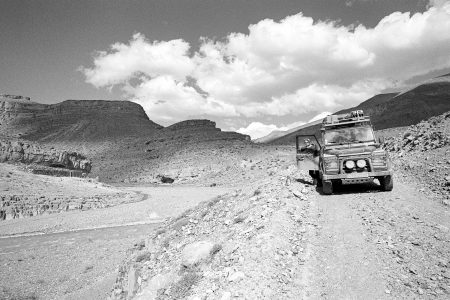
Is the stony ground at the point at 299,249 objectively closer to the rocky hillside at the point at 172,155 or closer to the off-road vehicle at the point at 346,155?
the off-road vehicle at the point at 346,155

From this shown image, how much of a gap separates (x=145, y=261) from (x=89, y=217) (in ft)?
75.0

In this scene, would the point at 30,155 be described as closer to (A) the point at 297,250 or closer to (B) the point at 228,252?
(B) the point at 228,252

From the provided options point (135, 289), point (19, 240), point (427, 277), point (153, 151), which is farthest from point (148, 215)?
point (153, 151)

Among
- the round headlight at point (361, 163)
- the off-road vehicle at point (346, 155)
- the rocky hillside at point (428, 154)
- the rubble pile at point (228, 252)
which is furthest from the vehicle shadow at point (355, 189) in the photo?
the rocky hillside at point (428, 154)

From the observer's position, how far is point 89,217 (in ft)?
98.2

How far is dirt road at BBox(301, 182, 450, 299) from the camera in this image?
5.12m

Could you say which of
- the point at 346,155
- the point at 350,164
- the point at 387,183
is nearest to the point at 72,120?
the point at 346,155

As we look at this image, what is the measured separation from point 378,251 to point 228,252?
3049mm

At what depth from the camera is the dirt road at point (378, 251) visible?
16.8 feet

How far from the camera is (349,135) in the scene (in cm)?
1259

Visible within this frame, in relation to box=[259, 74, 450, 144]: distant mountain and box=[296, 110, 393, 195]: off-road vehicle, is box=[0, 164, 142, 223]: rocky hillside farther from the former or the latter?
box=[259, 74, 450, 144]: distant mountain

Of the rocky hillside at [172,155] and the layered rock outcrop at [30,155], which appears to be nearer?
the layered rock outcrop at [30,155]

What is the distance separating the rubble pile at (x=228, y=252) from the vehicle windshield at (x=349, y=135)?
234 cm

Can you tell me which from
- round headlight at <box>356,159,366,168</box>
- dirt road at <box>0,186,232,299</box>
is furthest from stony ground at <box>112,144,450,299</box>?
dirt road at <box>0,186,232,299</box>
